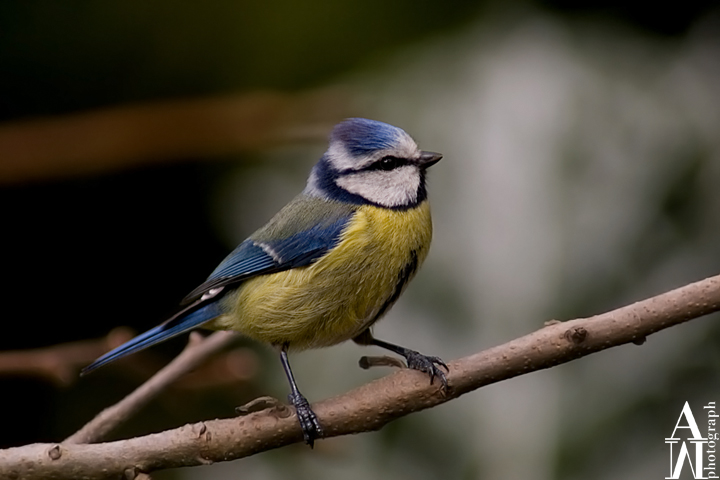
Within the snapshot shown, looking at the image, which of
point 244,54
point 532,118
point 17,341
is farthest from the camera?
point 244,54

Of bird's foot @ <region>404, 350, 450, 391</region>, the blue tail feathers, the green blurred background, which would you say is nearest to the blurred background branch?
the green blurred background

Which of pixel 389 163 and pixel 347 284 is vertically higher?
pixel 389 163

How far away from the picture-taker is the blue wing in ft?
5.05

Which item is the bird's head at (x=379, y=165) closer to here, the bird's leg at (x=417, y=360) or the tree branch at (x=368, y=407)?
the bird's leg at (x=417, y=360)

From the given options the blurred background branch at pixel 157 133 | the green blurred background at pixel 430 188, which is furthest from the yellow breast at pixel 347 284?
the blurred background branch at pixel 157 133

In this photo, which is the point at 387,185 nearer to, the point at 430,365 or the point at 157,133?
the point at 430,365

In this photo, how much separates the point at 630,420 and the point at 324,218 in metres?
0.79

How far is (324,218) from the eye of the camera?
1.58m

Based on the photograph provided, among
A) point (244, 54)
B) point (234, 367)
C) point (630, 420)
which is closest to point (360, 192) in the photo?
point (234, 367)

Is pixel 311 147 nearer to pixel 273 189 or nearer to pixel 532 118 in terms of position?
pixel 273 189

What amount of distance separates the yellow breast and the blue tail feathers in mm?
98

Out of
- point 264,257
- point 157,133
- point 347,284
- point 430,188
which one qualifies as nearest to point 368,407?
point 347,284

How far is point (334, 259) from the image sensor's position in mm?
1494

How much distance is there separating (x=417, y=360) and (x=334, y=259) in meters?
0.25
